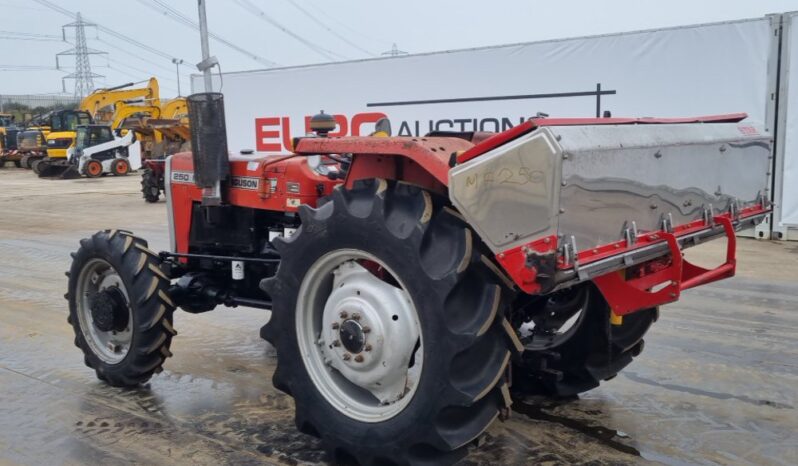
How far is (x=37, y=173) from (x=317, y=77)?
19685 mm

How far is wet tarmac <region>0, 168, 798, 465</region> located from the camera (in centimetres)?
378

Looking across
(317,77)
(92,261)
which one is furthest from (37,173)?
(92,261)

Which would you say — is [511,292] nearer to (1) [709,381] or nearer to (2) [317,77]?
(1) [709,381]

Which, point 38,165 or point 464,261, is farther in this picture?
point 38,165

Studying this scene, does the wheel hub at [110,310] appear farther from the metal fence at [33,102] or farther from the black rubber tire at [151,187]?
the metal fence at [33,102]

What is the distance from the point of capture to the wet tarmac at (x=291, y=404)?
3.78m

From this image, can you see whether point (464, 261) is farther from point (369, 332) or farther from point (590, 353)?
point (590, 353)

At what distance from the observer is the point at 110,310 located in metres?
4.63

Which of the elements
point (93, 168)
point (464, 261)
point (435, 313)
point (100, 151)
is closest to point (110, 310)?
point (435, 313)

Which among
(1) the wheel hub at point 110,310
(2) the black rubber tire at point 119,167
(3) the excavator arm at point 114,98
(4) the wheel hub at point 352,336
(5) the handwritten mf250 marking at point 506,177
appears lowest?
(1) the wheel hub at point 110,310

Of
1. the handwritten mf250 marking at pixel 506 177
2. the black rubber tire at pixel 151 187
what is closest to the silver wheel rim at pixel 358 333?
the handwritten mf250 marking at pixel 506 177

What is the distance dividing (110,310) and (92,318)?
24 cm

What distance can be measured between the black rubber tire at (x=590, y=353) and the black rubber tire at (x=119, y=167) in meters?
27.3

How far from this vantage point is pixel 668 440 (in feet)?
12.7
